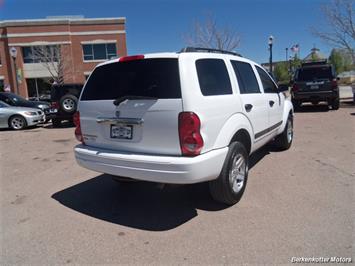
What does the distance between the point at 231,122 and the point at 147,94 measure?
1.10 m

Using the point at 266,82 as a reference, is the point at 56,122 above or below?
below

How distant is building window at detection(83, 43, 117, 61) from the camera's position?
32250mm

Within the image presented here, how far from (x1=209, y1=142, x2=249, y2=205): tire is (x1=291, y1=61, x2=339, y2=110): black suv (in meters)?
9.99

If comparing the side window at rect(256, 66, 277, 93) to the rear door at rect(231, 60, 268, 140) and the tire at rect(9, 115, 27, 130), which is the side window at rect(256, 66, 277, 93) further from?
the tire at rect(9, 115, 27, 130)

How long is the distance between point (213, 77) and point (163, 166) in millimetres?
1273

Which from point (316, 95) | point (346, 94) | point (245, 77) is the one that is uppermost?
point (245, 77)

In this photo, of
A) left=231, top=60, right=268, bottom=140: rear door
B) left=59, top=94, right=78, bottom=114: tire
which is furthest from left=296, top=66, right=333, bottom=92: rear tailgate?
left=59, top=94, right=78, bottom=114: tire

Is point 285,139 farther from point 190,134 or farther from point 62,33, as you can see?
point 62,33

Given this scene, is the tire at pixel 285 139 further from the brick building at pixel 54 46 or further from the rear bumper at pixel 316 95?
the brick building at pixel 54 46

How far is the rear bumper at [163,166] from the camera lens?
3.00 metres

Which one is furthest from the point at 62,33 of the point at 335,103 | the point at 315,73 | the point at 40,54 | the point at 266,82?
the point at 266,82

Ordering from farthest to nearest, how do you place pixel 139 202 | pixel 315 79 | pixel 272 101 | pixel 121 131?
pixel 315 79
pixel 272 101
pixel 139 202
pixel 121 131

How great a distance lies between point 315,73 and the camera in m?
12.8

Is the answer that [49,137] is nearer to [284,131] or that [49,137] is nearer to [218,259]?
[284,131]
